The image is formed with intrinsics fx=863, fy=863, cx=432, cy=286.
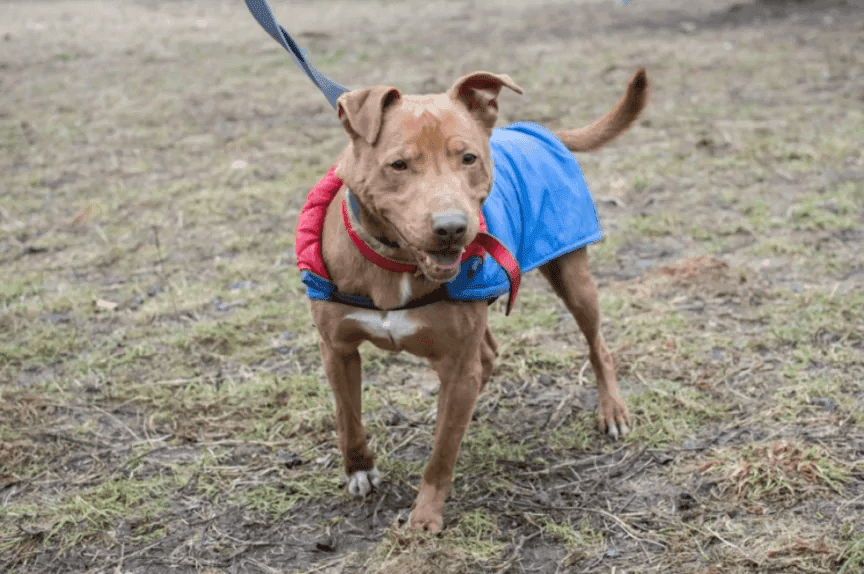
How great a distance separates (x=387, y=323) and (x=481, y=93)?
0.81 m

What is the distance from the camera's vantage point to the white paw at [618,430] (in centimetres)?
366

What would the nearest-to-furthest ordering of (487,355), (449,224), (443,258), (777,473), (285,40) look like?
(449,224) < (443,258) < (285,40) < (777,473) < (487,355)

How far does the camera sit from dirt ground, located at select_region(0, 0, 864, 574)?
3066 millimetres

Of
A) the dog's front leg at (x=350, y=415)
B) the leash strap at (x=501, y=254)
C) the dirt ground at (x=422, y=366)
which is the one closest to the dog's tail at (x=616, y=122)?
the dirt ground at (x=422, y=366)

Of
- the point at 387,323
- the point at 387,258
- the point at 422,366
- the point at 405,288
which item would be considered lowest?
the point at 422,366

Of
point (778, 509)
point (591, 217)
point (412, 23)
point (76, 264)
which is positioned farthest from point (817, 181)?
point (412, 23)

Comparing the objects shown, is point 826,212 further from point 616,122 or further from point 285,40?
point 285,40

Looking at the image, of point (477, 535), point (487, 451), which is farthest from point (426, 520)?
point (487, 451)

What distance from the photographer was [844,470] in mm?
3193

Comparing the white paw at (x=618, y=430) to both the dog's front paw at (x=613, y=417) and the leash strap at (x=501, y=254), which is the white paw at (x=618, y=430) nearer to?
the dog's front paw at (x=613, y=417)

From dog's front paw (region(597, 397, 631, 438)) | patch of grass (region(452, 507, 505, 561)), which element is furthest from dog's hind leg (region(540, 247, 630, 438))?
patch of grass (region(452, 507, 505, 561))

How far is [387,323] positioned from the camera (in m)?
2.87

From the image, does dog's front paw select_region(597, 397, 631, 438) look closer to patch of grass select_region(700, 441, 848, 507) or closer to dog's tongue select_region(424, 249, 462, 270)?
patch of grass select_region(700, 441, 848, 507)

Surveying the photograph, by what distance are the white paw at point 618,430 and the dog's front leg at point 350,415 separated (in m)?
1.02
